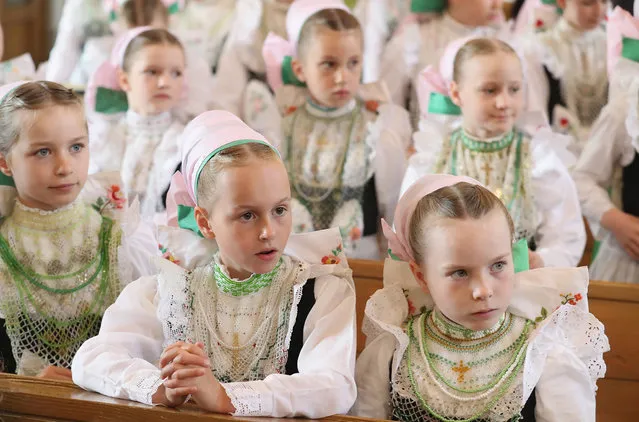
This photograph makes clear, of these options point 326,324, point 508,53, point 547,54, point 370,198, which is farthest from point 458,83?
point 326,324

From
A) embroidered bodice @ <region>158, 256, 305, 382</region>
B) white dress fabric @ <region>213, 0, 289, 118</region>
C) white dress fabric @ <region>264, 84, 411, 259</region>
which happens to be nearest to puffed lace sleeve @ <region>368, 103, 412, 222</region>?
white dress fabric @ <region>264, 84, 411, 259</region>

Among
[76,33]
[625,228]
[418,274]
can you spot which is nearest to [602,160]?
[625,228]

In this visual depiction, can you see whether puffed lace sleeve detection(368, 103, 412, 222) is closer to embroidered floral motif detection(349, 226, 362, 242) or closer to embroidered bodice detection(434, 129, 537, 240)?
embroidered floral motif detection(349, 226, 362, 242)

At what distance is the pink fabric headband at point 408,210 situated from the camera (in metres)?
1.97

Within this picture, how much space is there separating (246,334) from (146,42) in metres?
1.40

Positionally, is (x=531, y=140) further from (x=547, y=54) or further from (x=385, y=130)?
(x=547, y=54)

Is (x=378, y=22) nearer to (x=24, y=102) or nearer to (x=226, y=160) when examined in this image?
(x=24, y=102)

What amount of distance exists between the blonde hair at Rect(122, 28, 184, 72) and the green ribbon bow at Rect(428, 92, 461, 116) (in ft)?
2.63

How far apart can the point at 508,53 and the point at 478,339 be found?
3.25 feet

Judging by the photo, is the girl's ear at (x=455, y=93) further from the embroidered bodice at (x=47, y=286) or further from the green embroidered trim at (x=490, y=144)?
the embroidered bodice at (x=47, y=286)

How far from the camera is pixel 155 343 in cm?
203

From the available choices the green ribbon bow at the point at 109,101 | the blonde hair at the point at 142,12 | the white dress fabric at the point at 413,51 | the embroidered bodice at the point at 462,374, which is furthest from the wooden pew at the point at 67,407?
the blonde hair at the point at 142,12

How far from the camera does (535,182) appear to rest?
2.69m

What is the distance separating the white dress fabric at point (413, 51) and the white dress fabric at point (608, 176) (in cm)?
81
